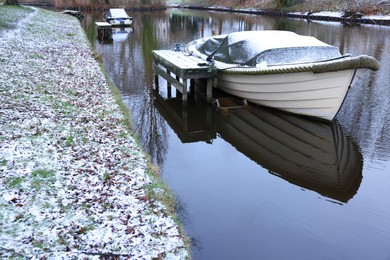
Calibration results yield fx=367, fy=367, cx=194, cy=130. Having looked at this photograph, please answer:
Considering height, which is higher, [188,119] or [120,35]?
[120,35]

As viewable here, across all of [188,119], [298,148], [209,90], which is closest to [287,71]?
[298,148]

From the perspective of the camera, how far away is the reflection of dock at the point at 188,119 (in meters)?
10.6

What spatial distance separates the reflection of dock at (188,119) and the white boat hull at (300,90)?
160cm

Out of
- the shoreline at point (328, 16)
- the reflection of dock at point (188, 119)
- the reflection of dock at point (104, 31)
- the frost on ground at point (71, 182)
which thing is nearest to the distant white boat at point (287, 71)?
the reflection of dock at point (188, 119)

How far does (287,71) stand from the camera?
1057 centimetres

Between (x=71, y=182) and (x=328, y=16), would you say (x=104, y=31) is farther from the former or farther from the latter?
(x=328, y=16)

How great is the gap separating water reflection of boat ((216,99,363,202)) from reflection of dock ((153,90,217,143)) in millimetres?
427

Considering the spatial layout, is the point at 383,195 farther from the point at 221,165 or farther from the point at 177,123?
the point at 177,123

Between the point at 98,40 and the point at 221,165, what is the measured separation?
2180cm

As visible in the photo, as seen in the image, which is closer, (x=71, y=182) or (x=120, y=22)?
(x=71, y=182)

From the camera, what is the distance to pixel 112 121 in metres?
8.92

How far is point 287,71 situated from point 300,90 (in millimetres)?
743

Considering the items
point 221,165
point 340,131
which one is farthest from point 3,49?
point 340,131

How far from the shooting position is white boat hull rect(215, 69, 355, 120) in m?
10.2
